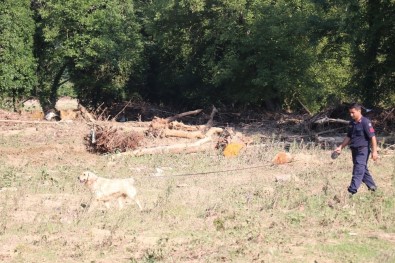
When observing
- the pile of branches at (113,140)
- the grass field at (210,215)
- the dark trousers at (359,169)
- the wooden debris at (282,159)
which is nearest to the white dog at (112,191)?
the grass field at (210,215)

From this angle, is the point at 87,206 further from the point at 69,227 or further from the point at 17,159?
the point at 17,159

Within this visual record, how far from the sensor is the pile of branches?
1644 cm

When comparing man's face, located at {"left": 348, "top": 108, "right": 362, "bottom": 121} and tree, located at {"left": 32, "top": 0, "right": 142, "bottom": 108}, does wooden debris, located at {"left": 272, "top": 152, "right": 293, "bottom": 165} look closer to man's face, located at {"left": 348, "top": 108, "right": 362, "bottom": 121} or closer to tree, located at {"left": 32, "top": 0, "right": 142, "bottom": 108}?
man's face, located at {"left": 348, "top": 108, "right": 362, "bottom": 121}

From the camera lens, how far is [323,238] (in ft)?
22.5

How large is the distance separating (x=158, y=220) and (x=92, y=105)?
21461 millimetres

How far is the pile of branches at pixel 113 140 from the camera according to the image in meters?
16.4

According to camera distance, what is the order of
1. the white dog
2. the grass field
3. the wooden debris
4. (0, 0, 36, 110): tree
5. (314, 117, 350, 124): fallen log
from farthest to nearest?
(0, 0, 36, 110): tree < (314, 117, 350, 124): fallen log < the wooden debris < the white dog < the grass field

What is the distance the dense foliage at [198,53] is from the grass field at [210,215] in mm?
8448

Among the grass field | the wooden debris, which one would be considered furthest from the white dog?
the wooden debris

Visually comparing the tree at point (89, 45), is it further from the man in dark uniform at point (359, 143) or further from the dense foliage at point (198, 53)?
the man in dark uniform at point (359, 143)

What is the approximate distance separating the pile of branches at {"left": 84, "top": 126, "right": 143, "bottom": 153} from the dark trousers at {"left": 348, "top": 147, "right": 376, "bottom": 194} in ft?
29.2

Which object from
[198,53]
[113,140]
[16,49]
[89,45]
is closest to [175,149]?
[113,140]

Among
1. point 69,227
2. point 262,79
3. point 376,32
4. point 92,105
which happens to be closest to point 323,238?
point 69,227

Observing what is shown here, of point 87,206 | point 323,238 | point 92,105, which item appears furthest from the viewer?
point 92,105
